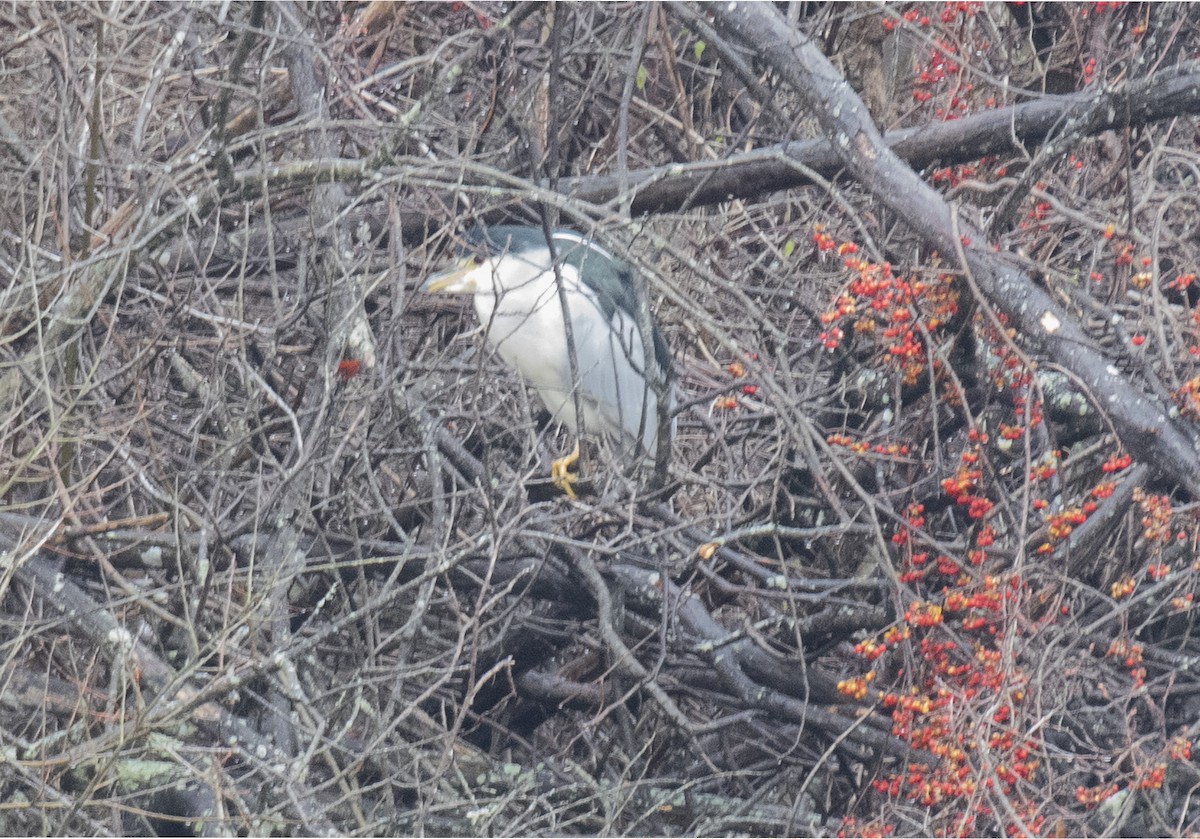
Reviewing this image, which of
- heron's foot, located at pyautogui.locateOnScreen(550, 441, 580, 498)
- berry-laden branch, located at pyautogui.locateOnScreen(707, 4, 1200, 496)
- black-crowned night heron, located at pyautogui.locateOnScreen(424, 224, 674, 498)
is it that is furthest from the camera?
black-crowned night heron, located at pyautogui.locateOnScreen(424, 224, 674, 498)

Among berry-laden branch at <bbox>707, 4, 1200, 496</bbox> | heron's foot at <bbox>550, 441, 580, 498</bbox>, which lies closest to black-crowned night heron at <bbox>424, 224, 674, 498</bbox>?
heron's foot at <bbox>550, 441, 580, 498</bbox>

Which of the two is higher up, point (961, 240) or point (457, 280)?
point (961, 240)

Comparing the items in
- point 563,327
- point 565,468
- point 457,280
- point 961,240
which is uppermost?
point 961,240

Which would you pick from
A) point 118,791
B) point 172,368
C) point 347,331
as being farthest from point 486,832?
point 172,368

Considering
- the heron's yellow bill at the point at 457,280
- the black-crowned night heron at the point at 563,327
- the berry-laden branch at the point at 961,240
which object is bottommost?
the black-crowned night heron at the point at 563,327

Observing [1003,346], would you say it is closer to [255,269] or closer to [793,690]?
[793,690]

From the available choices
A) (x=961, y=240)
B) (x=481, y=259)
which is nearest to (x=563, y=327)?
(x=481, y=259)

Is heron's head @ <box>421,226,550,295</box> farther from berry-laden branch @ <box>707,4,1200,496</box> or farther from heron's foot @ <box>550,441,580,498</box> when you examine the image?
berry-laden branch @ <box>707,4,1200,496</box>

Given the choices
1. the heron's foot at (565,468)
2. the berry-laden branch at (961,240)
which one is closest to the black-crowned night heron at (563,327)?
the heron's foot at (565,468)

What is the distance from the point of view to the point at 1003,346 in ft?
10.8

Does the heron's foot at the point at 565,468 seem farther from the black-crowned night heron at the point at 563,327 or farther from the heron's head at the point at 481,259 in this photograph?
the heron's head at the point at 481,259

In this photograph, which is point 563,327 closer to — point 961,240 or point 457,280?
point 457,280

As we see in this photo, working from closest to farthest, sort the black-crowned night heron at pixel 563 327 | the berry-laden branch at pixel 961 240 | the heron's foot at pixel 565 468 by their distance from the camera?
the berry-laden branch at pixel 961 240 < the heron's foot at pixel 565 468 < the black-crowned night heron at pixel 563 327

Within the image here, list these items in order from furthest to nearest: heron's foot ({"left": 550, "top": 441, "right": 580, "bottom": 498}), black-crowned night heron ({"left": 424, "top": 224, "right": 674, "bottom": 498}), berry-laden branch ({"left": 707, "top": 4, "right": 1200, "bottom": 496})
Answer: black-crowned night heron ({"left": 424, "top": 224, "right": 674, "bottom": 498}) < heron's foot ({"left": 550, "top": 441, "right": 580, "bottom": 498}) < berry-laden branch ({"left": 707, "top": 4, "right": 1200, "bottom": 496})
